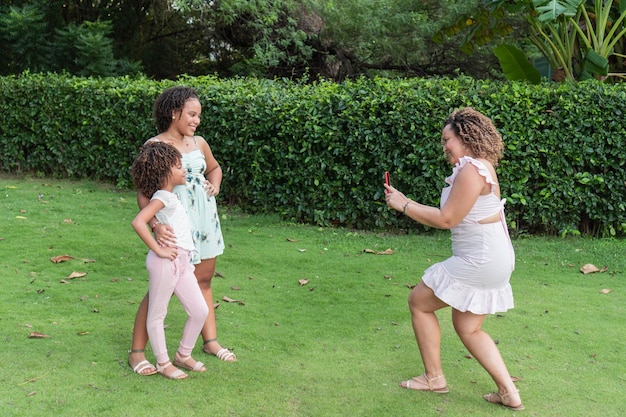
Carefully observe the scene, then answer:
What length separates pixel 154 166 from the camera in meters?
4.02

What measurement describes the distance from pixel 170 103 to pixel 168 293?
1207mm

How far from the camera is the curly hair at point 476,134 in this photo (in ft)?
12.4

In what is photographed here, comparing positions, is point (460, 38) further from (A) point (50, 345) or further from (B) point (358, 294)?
(A) point (50, 345)

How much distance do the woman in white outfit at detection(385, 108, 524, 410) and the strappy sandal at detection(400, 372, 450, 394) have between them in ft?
1.22

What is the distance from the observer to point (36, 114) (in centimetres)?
1095

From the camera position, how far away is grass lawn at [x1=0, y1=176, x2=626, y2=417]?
3.99m

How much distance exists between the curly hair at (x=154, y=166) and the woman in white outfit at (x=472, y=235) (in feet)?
4.33

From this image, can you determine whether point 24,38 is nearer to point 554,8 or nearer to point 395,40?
point 395,40

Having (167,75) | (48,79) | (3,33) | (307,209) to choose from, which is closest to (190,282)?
(307,209)

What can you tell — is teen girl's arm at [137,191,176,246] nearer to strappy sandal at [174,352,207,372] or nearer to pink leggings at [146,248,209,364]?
pink leggings at [146,248,209,364]

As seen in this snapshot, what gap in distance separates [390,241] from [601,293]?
99.5 inches

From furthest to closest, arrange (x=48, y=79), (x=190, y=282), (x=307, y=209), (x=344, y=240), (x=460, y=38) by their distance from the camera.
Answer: (x=460, y=38) < (x=48, y=79) < (x=307, y=209) < (x=344, y=240) < (x=190, y=282)

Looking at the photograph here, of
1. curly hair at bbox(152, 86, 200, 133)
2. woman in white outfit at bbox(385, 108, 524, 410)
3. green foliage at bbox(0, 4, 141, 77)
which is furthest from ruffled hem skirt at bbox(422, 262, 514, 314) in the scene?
green foliage at bbox(0, 4, 141, 77)

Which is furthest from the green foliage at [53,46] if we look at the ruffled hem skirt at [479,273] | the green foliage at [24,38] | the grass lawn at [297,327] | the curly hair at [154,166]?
the ruffled hem skirt at [479,273]
